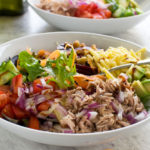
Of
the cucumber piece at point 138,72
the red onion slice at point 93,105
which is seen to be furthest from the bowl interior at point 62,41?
the red onion slice at point 93,105

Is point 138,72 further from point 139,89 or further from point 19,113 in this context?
point 19,113

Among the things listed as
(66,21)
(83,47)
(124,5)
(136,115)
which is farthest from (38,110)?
(124,5)

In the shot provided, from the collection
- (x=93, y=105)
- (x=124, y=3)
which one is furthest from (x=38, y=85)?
(x=124, y=3)

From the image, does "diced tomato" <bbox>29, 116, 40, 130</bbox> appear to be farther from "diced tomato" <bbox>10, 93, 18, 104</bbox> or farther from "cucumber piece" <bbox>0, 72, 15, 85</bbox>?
"cucumber piece" <bbox>0, 72, 15, 85</bbox>

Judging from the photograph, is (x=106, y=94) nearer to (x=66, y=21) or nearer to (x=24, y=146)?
(x=24, y=146)

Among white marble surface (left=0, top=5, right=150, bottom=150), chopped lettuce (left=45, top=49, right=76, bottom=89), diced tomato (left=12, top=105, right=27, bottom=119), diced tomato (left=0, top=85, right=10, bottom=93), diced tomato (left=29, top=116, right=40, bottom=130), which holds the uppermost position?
chopped lettuce (left=45, top=49, right=76, bottom=89)

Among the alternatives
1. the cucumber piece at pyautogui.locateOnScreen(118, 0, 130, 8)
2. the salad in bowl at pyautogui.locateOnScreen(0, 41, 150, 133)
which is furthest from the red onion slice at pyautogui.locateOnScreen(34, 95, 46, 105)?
the cucumber piece at pyautogui.locateOnScreen(118, 0, 130, 8)
